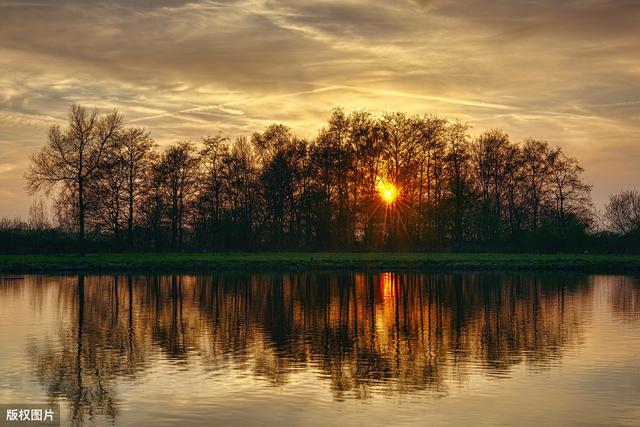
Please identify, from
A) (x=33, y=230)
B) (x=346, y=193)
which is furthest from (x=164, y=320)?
(x=346, y=193)

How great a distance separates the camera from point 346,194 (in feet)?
324

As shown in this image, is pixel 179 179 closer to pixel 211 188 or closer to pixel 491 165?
pixel 211 188

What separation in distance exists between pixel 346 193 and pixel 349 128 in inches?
329

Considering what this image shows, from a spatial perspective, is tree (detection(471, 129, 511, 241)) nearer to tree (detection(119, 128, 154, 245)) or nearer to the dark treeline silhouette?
the dark treeline silhouette

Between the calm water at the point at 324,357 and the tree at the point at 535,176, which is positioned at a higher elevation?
the tree at the point at 535,176

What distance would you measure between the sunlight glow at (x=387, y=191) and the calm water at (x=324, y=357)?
4966 cm

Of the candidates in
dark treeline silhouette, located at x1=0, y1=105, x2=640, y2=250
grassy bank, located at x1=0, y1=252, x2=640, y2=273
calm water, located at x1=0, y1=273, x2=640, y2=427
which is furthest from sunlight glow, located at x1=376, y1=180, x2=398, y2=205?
calm water, located at x1=0, y1=273, x2=640, y2=427

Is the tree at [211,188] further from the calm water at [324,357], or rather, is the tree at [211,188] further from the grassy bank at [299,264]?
the calm water at [324,357]

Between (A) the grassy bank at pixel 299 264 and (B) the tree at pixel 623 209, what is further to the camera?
(B) the tree at pixel 623 209

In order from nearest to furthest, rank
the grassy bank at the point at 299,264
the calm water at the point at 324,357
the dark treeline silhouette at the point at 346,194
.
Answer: the calm water at the point at 324,357
the grassy bank at the point at 299,264
the dark treeline silhouette at the point at 346,194

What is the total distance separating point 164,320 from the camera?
33.8m

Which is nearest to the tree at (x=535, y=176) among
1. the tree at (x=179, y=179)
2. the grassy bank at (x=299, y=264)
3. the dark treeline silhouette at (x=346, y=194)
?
the dark treeline silhouette at (x=346, y=194)

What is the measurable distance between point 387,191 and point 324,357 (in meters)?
73.0

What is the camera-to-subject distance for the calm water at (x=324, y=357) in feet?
57.6
